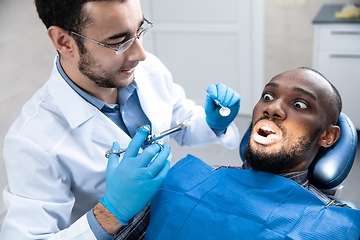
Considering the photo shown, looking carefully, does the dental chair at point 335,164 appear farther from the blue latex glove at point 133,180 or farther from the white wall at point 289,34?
the white wall at point 289,34

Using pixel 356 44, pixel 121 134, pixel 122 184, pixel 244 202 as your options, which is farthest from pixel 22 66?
pixel 356 44

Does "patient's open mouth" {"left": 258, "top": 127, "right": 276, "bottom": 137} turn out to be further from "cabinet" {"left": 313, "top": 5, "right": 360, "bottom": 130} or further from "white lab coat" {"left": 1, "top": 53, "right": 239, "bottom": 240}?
"cabinet" {"left": 313, "top": 5, "right": 360, "bottom": 130}

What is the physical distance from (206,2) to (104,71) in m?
2.12

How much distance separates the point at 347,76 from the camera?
265cm

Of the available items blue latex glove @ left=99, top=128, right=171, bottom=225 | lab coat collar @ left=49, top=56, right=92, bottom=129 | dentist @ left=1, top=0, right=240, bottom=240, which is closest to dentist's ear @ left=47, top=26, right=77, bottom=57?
dentist @ left=1, top=0, right=240, bottom=240

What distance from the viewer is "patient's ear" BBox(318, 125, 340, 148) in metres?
1.29

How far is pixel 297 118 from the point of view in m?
1.25

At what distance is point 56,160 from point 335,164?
945 mm

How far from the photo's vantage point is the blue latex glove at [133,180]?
42.5 inches

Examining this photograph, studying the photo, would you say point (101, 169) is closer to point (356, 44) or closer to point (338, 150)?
point (338, 150)

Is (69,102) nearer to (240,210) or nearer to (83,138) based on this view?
(83,138)

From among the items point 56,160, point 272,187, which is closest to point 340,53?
point 272,187

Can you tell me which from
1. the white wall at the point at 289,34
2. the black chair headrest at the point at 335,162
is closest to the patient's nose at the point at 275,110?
the black chair headrest at the point at 335,162

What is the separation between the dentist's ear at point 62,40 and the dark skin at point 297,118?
27.6 inches
